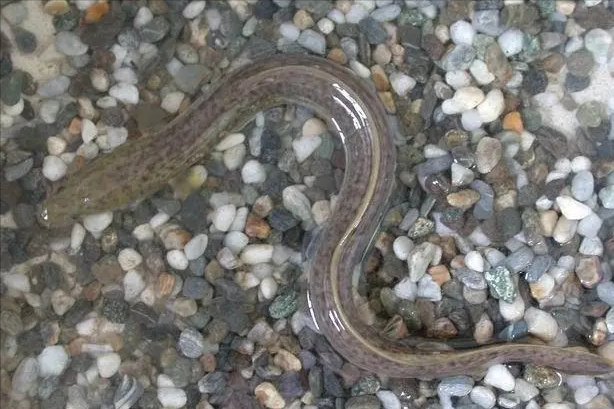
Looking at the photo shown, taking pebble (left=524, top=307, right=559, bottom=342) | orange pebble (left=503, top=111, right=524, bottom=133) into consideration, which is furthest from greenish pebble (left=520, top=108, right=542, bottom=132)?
pebble (left=524, top=307, right=559, bottom=342)

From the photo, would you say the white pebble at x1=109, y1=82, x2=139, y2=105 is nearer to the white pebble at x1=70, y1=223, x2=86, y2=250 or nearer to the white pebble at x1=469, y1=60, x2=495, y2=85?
the white pebble at x1=70, y1=223, x2=86, y2=250

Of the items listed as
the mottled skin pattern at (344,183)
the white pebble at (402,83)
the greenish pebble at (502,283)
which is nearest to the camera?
the mottled skin pattern at (344,183)

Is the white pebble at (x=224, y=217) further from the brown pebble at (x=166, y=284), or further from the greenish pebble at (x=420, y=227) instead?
the greenish pebble at (x=420, y=227)

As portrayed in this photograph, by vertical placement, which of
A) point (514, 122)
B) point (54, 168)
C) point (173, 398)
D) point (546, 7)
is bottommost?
point (173, 398)

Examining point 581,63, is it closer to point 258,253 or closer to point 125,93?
point 258,253

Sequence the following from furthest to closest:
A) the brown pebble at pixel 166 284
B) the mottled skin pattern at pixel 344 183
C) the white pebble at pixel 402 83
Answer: the white pebble at pixel 402 83, the brown pebble at pixel 166 284, the mottled skin pattern at pixel 344 183

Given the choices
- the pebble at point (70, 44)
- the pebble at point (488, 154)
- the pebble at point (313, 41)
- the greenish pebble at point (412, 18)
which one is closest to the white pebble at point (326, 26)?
the pebble at point (313, 41)

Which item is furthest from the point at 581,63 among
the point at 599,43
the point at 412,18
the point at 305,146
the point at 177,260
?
the point at 177,260

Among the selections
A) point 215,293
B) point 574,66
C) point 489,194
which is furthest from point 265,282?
point 574,66
